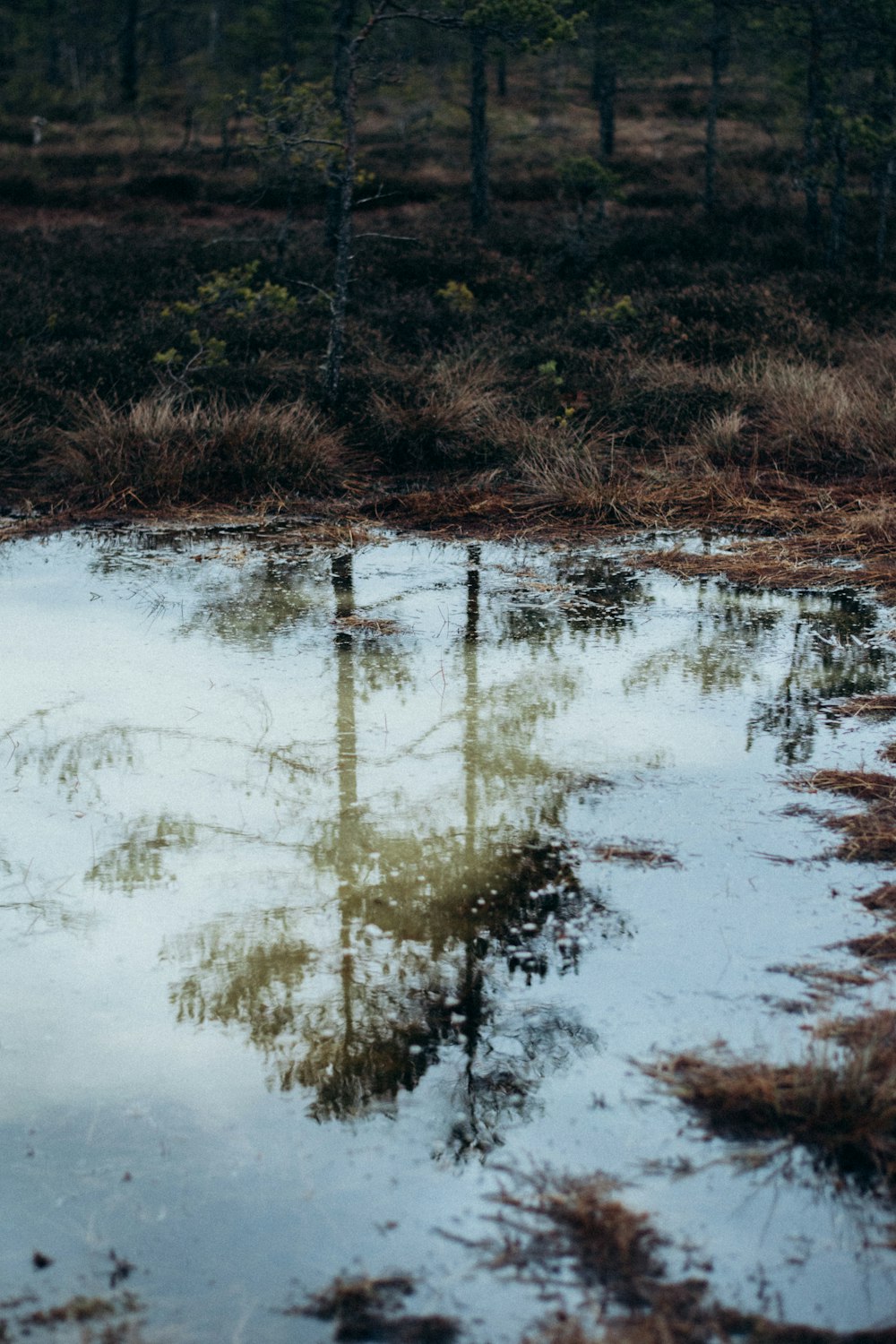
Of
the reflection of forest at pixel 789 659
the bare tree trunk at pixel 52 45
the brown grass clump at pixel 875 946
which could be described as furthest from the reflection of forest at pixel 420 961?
the bare tree trunk at pixel 52 45

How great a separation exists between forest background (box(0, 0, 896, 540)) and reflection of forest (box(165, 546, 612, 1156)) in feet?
16.8

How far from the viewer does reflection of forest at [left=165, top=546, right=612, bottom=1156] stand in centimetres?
273

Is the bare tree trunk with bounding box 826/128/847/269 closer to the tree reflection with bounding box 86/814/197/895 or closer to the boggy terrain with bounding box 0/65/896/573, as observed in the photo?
the boggy terrain with bounding box 0/65/896/573

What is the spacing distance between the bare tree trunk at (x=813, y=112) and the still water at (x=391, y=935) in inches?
601

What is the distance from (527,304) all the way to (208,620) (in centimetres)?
1065

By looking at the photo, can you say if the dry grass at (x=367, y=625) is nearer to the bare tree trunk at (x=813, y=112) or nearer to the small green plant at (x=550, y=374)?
the small green plant at (x=550, y=374)

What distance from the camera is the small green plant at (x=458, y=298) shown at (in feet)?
49.4

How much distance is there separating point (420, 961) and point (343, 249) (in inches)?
368

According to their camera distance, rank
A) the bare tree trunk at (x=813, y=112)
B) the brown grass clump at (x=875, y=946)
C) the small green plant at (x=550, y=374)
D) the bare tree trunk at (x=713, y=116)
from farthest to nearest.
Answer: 1. the bare tree trunk at (x=713, y=116)
2. the bare tree trunk at (x=813, y=112)
3. the small green plant at (x=550, y=374)
4. the brown grass clump at (x=875, y=946)

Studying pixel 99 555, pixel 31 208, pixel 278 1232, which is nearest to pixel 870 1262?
pixel 278 1232

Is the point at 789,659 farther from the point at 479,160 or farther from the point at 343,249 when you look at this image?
the point at 479,160

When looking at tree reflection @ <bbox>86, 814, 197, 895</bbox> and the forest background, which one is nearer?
tree reflection @ <bbox>86, 814, 197, 895</bbox>

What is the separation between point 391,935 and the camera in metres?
3.33

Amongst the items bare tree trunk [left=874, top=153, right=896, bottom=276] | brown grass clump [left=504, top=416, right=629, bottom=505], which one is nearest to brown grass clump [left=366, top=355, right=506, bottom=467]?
brown grass clump [left=504, top=416, right=629, bottom=505]
